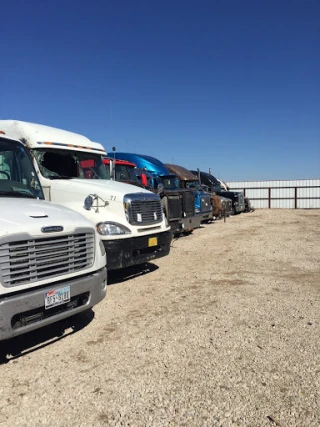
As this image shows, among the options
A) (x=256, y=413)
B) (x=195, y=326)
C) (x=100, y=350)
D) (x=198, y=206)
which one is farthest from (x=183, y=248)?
(x=256, y=413)

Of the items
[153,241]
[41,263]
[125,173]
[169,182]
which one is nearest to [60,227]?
[41,263]

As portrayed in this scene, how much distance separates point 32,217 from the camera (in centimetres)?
347

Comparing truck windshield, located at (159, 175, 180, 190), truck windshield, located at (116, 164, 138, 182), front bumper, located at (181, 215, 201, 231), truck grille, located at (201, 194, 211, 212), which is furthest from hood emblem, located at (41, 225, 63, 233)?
truck grille, located at (201, 194, 211, 212)

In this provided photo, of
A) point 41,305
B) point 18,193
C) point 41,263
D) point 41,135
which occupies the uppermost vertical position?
point 41,135

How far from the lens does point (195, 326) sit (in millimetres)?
4344

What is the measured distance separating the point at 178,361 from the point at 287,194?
97.8ft

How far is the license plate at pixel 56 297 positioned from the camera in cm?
337

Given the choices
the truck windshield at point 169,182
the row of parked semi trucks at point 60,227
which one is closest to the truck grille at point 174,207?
the truck windshield at point 169,182

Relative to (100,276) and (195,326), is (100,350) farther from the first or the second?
(195,326)

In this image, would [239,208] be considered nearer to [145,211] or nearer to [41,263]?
[145,211]

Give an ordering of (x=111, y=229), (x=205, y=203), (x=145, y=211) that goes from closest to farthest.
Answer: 1. (x=111, y=229)
2. (x=145, y=211)
3. (x=205, y=203)

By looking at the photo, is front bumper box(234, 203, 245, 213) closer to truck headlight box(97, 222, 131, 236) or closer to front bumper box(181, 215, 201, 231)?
front bumper box(181, 215, 201, 231)

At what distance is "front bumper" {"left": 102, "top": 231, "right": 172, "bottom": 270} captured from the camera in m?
5.54

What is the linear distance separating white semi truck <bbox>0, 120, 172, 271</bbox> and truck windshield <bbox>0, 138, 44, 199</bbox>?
1.27 meters
